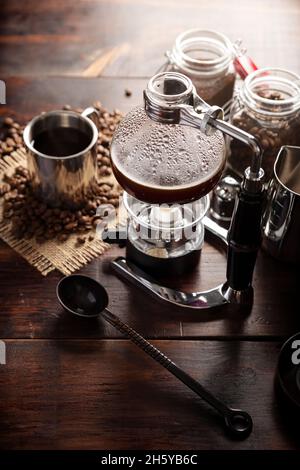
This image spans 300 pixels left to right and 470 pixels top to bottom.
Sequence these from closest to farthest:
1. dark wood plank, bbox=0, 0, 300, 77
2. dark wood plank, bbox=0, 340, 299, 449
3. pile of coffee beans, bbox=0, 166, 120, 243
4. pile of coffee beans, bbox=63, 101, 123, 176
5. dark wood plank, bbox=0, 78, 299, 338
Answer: dark wood plank, bbox=0, 340, 299, 449
dark wood plank, bbox=0, 78, 299, 338
pile of coffee beans, bbox=0, 166, 120, 243
pile of coffee beans, bbox=63, 101, 123, 176
dark wood plank, bbox=0, 0, 300, 77

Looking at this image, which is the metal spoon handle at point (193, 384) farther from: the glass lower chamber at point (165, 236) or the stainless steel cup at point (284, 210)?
the stainless steel cup at point (284, 210)

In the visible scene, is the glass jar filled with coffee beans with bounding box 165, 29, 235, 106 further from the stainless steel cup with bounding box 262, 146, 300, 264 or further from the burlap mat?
the burlap mat

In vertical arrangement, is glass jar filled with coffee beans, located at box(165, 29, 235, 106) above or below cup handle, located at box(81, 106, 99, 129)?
above

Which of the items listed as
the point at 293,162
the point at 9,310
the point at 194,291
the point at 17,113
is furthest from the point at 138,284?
the point at 17,113

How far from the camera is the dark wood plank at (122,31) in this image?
1562mm

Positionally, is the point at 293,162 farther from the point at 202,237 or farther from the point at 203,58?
the point at 203,58

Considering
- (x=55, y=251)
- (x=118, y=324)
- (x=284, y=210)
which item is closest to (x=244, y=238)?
(x=284, y=210)

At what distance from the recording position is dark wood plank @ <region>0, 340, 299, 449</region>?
0.99 m

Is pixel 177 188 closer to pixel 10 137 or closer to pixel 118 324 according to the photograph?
pixel 118 324

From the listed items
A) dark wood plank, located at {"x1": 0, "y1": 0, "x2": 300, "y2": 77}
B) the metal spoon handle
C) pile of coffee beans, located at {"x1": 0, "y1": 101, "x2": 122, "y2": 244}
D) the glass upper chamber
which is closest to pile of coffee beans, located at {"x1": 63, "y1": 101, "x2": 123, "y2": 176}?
pile of coffee beans, located at {"x1": 0, "y1": 101, "x2": 122, "y2": 244}


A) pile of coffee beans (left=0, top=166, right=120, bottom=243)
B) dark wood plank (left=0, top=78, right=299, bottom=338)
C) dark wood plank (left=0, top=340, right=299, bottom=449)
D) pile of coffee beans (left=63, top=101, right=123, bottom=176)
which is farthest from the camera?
pile of coffee beans (left=63, top=101, right=123, bottom=176)

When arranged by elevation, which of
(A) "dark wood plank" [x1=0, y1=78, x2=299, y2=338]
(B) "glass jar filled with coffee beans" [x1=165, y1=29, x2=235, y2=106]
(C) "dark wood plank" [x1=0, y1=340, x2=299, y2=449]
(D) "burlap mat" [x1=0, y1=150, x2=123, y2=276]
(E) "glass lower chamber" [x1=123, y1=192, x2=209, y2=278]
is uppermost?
(B) "glass jar filled with coffee beans" [x1=165, y1=29, x2=235, y2=106]

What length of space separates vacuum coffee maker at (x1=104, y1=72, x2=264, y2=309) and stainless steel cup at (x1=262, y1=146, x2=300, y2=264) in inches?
3.0

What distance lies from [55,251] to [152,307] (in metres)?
0.19
